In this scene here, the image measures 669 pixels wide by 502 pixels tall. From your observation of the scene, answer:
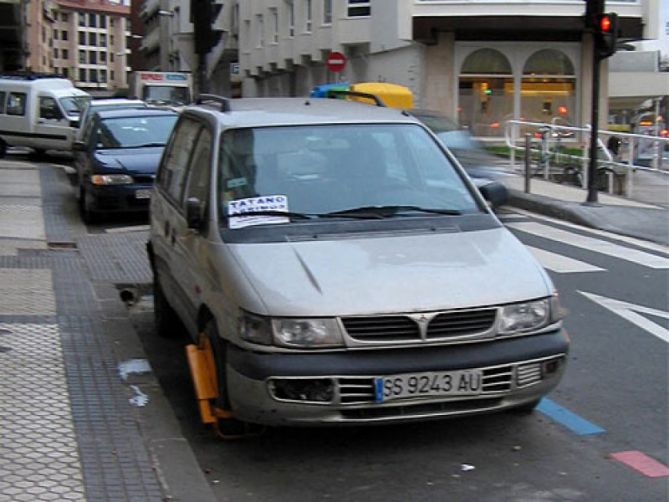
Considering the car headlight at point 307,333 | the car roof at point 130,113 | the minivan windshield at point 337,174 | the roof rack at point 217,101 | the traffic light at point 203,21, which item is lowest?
the car headlight at point 307,333

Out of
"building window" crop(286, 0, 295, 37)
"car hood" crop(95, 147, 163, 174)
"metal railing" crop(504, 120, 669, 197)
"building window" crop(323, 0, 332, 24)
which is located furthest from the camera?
"building window" crop(286, 0, 295, 37)

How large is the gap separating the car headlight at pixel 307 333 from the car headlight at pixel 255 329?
0.13 ft

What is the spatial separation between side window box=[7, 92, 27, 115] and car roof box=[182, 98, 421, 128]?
21445 millimetres

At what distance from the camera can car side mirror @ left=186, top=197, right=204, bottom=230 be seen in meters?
5.82

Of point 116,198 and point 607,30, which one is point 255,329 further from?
point 607,30

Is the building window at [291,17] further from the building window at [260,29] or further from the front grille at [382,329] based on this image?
the front grille at [382,329]

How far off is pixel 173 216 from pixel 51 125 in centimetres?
2109

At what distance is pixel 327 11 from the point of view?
1660 inches

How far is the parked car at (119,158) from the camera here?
568 inches

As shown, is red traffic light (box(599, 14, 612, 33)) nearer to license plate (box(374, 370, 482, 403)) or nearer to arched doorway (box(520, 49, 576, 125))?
license plate (box(374, 370, 482, 403))

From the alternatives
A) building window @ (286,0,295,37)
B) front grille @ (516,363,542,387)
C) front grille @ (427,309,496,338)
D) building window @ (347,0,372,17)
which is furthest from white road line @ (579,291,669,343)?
building window @ (286,0,295,37)

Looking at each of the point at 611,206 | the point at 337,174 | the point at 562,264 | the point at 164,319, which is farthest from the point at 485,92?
the point at 337,174

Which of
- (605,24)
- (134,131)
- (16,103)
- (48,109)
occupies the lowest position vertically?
(134,131)

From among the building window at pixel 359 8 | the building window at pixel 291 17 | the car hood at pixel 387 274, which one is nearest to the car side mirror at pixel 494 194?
the car hood at pixel 387 274
